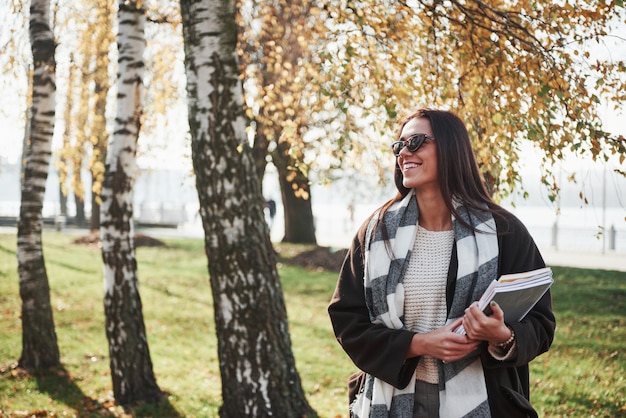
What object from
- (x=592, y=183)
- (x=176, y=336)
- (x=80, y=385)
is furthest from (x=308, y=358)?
(x=592, y=183)

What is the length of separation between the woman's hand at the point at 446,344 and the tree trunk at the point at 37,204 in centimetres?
614

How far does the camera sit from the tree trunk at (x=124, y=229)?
622cm

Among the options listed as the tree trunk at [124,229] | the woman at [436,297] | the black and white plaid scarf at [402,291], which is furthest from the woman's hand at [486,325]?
the tree trunk at [124,229]

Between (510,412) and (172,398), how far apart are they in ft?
16.3

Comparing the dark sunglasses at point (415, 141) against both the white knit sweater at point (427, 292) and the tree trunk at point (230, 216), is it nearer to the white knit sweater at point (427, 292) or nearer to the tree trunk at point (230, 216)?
the white knit sweater at point (427, 292)


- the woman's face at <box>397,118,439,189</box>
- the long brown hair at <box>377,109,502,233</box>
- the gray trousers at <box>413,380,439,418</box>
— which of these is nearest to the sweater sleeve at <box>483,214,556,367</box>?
the long brown hair at <box>377,109,502,233</box>

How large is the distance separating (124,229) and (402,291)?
438 centimetres

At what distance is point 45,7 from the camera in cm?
715

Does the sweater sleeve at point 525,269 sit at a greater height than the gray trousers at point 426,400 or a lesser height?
greater

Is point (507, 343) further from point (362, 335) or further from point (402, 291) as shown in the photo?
point (362, 335)

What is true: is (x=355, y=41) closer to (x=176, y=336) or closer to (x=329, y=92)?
(x=329, y=92)

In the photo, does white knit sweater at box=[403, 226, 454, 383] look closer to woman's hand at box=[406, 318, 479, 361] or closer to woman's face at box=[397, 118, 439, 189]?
woman's hand at box=[406, 318, 479, 361]

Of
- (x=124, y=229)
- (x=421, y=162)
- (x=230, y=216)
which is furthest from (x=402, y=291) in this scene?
(x=124, y=229)

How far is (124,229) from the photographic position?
6.30 metres
